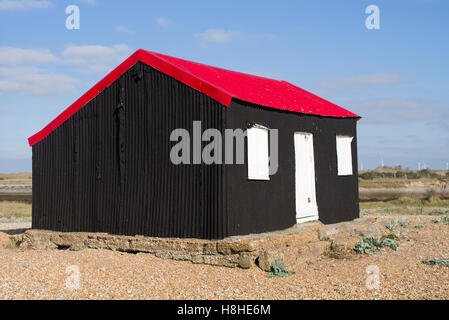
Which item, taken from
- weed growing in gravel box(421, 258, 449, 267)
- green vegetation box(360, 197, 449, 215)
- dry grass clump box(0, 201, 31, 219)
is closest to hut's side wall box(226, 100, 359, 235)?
weed growing in gravel box(421, 258, 449, 267)

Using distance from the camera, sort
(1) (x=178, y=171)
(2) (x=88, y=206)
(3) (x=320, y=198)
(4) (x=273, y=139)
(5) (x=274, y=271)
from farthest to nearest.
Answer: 1. (3) (x=320, y=198)
2. (2) (x=88, y=206)
3. (4) (x=273, y=139)
4. (1) (x=178, y=171)
5. (5) (x=274, y=271)

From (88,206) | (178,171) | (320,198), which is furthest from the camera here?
(320,198)

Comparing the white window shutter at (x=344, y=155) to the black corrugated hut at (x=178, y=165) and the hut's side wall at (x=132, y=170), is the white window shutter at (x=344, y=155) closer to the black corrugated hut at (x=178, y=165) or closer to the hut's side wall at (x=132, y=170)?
the black corrugated hut at (x=178, y=165)

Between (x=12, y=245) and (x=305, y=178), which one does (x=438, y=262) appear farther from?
(x=12, y=245)

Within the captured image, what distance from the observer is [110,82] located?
43.7 ft

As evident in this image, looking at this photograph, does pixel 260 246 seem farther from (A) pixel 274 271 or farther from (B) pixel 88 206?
(B) pixel 88 206

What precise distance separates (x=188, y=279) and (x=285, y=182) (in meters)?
4.35

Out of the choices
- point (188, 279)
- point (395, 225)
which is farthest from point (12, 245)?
point (395, 225)

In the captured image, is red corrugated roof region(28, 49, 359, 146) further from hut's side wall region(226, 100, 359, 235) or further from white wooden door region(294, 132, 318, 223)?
white wooden door region(294, 132, 318, 223)

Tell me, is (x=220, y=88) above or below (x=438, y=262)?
above

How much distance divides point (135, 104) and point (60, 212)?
4135 millimetres

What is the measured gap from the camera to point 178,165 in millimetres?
11844

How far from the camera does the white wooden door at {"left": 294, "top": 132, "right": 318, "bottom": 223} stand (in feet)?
45.0

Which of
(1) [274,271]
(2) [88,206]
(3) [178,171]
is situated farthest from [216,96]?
(2) [88,206]
